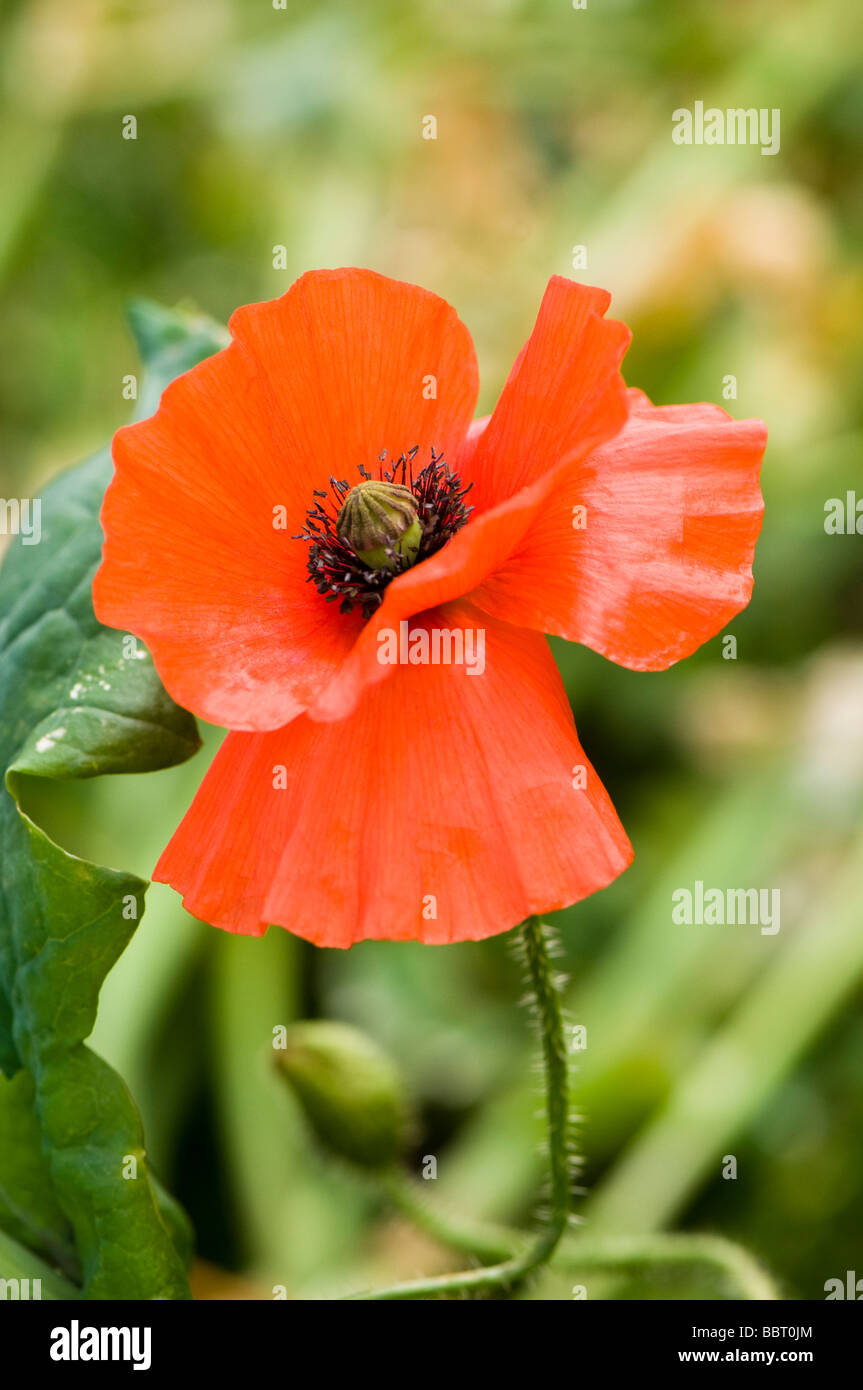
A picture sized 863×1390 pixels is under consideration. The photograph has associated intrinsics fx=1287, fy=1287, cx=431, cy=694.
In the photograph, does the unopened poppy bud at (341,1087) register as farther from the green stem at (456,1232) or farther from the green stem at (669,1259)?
the green stem at (669,1259)

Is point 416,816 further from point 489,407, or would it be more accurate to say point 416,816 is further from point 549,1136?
point 489,407

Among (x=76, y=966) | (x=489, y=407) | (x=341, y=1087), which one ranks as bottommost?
(x=341, y=1087)

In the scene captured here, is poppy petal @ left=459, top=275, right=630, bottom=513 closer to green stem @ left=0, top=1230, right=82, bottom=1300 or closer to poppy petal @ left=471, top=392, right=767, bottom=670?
poppy petal @ left=471, top=392, right=767, bottom=670

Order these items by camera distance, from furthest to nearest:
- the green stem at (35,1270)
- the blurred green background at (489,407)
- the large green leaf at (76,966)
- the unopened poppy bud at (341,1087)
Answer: the blurred green background at (489,407) < the unopened poppy bud at (341,1087) < the green stem at (35,1270) < the large green leaf at (76,966)

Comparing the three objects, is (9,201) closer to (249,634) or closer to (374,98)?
(374,98)

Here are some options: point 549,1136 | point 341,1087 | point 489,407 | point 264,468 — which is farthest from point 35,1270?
point 489,407

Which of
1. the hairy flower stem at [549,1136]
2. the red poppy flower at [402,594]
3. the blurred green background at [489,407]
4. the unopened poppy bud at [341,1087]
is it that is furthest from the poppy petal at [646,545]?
the blurred green background at [489,407]

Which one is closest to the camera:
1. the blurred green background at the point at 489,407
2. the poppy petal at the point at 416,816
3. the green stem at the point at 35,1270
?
the poppy petal at the point at 416,816
